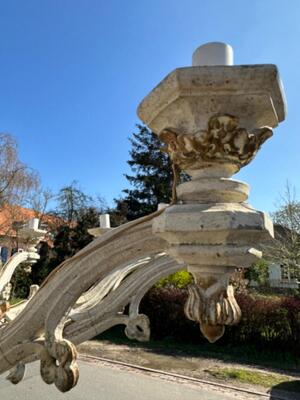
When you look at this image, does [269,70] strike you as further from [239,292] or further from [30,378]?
[239,292]

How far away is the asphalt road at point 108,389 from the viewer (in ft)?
16.3

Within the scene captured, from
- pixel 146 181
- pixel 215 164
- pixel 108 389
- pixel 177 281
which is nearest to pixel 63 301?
pixel 215 164

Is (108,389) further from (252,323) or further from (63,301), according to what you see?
(63,301)

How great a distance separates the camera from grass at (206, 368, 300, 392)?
238 inches

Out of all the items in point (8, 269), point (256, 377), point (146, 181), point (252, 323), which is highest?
point (146, 181)

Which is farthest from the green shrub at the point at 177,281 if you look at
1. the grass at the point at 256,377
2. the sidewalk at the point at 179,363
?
the grass at the point at 256,377

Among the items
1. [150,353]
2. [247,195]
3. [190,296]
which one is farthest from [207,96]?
[150,353]

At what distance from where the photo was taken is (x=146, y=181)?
2153 centimetres

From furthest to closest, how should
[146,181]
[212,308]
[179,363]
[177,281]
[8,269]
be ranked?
[146,181] → [177,281] → [179,363] → [8,269] → [212,308]

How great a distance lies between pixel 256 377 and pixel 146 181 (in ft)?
52.0

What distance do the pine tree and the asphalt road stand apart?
13817 mm

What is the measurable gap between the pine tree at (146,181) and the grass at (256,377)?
13.5 m

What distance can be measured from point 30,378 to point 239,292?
239 inches

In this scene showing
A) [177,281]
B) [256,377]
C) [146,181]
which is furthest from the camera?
[146,181]
